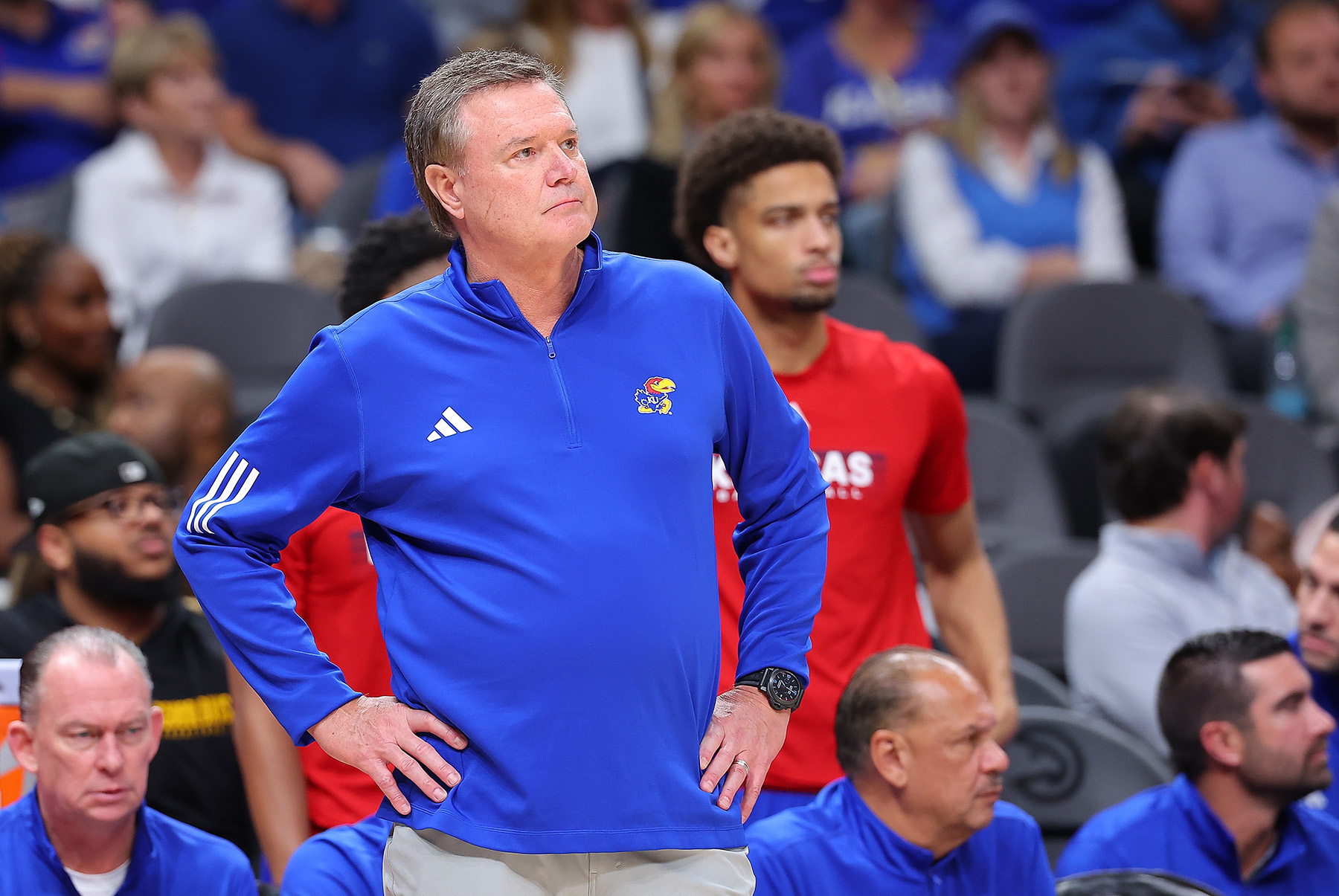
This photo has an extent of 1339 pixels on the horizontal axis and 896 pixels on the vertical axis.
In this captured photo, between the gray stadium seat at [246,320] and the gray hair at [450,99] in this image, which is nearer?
the gray hair at [450,99]

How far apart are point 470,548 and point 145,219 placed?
494 cm

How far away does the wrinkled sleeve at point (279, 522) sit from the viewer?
1.98 meters

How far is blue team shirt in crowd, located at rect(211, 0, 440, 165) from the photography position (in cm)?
736

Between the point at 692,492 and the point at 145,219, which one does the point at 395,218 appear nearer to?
the point at 692,492

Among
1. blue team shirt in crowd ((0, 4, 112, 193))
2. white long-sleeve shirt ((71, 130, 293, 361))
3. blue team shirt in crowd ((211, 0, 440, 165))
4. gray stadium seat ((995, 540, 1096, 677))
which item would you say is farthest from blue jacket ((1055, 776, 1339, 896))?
blue team shirt in crowd ((0, 4, 112, 193))

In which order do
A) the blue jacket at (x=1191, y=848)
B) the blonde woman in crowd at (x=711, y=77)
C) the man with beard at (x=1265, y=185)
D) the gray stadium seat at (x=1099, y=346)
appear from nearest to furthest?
the blue jacket at (x=1191, y=848) < the gray stadium seat at (x=1099, y=346) < the blonde woman in crowd at (x=711, y=77) < the man with beard at (x=1265, y=185)

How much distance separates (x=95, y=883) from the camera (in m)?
2.99

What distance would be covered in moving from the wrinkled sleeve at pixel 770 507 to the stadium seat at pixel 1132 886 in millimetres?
1389

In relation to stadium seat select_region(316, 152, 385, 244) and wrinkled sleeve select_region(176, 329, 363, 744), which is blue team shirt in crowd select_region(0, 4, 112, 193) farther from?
wrinkled sleeve select_region(176, 329, 363, 744)

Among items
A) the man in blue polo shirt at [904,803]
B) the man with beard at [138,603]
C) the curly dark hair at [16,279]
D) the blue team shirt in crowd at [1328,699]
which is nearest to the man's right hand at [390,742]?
the man in blue polo shirt at [904,803]

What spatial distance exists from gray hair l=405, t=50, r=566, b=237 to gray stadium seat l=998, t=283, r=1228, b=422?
4213mm

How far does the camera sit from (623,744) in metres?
1.94

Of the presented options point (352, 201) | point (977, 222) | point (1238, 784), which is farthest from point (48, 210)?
point (1238, 784)

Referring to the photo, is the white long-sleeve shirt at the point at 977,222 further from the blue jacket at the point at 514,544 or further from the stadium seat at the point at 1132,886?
the blue jacket at the point at 514,544
